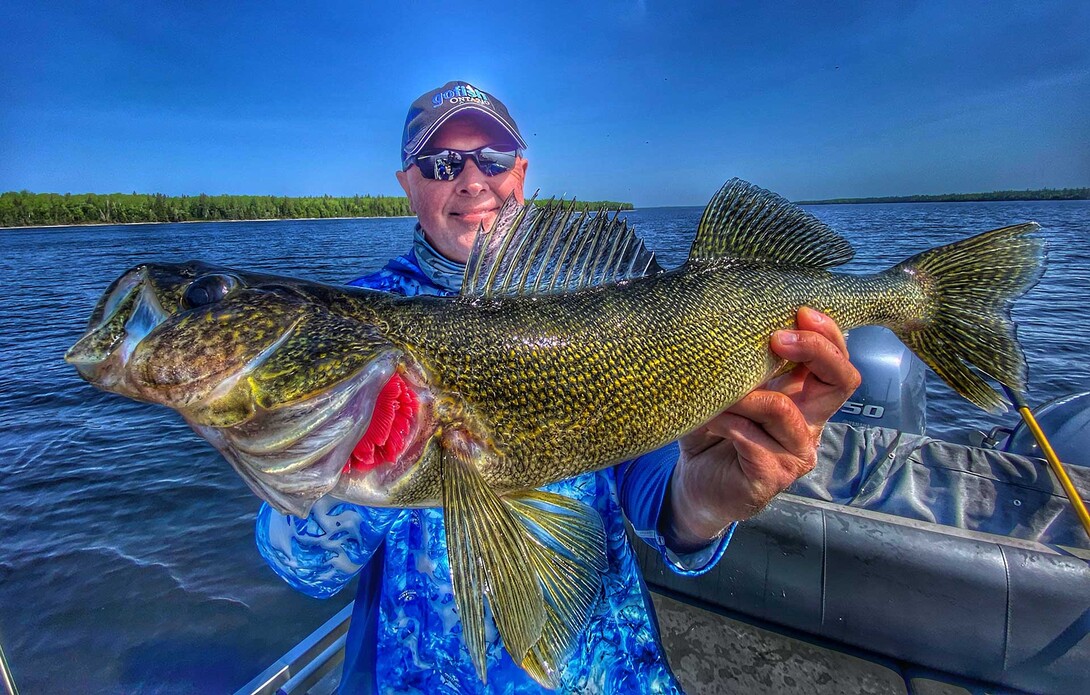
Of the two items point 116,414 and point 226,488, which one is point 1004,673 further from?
point 116,414

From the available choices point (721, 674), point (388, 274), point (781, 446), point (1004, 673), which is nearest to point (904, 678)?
point (1004, 673)

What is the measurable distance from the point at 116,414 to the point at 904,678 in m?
14.4

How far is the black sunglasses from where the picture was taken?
10.8ft

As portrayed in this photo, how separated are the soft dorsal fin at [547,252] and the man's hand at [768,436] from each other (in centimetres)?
74

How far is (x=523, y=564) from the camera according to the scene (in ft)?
6.21

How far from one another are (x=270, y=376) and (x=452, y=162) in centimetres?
206

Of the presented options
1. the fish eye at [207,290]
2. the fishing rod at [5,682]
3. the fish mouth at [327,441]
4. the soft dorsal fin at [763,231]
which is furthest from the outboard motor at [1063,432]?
the fishing rod at [5,682]

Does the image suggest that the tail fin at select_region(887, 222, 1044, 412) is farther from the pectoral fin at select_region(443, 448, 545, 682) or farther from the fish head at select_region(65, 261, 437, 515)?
the fish head at select_region(65, 261, 437, 515)

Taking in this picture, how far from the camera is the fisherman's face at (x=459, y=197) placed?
127 inches

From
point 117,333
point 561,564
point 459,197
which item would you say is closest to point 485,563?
point 561,564

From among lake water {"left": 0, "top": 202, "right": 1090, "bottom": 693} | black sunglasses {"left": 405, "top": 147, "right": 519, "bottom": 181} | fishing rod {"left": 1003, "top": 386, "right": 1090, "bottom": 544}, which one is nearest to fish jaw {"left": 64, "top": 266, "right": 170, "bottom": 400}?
black sunglasses {"left": 405, "top": 147, "right": 519, "bottom": 181}

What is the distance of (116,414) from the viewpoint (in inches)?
469

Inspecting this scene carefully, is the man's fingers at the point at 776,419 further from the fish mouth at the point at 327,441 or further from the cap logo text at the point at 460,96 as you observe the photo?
the cap logo text at the point at 460,96

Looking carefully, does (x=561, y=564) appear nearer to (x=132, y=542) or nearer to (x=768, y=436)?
(x=768, y=436)
